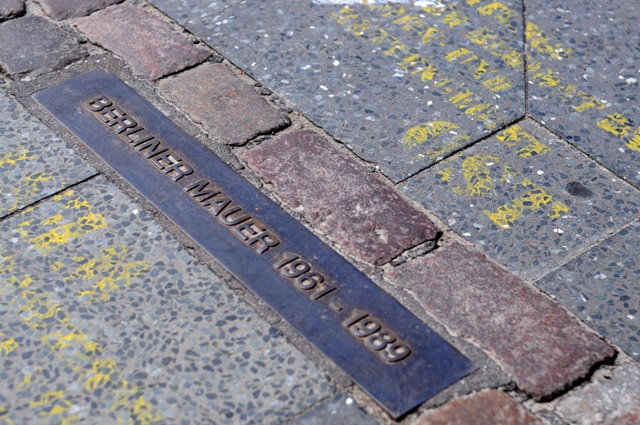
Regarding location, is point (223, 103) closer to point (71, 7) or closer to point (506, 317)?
point (71, 7)

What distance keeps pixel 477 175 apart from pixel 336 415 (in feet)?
3.20

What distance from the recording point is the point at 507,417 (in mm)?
1731

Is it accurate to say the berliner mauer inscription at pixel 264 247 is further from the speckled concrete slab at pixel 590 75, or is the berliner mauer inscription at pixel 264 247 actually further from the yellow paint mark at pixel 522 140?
the speckled concrete slab at pixel 590 75

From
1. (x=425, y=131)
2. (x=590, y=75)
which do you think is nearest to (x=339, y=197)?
(x=425, y=131)

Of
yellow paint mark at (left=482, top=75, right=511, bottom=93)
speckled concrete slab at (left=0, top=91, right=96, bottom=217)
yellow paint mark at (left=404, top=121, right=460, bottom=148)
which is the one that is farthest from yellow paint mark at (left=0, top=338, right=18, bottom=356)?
yellow paint mark at (left=482, top=75, right=511, bottom=93)

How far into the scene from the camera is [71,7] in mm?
2936

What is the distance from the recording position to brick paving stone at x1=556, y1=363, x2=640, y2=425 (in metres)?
1.75

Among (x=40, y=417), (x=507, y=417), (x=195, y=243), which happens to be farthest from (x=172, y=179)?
(x=507, y=417)

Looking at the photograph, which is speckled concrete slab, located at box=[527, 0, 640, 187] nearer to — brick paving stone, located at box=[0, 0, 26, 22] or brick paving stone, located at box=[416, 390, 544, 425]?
brick paving stone, located at box=[416, 390, 544, 425]

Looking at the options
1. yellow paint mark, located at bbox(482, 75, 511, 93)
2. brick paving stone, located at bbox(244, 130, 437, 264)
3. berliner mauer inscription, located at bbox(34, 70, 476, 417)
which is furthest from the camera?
yellow paint mark, located at bbox(482, 75, 511, 93)

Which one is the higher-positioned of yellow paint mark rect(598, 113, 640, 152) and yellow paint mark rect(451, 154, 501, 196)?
yellow paint mark rect(598, 113, 640, 152)

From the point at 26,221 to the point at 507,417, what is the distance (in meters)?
1.44

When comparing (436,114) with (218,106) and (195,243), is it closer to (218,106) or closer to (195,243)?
(218,106)

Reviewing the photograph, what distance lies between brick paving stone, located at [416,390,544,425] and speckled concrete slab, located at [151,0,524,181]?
2.63 ft
